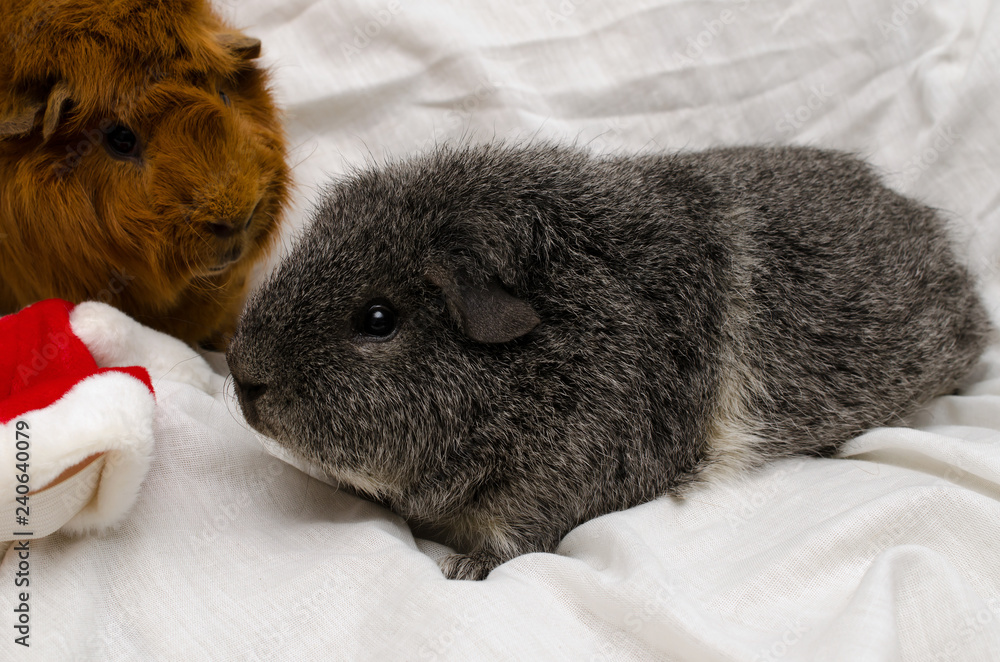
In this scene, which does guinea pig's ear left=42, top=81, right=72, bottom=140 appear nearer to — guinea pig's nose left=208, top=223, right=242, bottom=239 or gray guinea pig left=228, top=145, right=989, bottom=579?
guinea pig's nose left=208, top=223, right=242, bottom=239

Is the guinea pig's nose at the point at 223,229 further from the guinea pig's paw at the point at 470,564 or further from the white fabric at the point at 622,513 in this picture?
the guinea pig's paw at the point at 470,564

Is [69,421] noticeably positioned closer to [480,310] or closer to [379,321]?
[379,321]

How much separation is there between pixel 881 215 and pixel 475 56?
1.40m

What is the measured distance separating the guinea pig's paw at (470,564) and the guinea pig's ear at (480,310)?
51cm

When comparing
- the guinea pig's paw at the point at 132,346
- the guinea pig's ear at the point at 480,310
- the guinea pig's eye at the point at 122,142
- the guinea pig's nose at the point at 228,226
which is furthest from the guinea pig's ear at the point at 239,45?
the guinea pig's ear at the point at 480,310

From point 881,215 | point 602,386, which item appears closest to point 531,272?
point 602,386

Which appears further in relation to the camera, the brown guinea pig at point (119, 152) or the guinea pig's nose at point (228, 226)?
the guinea pig's nose at point (228, 226)

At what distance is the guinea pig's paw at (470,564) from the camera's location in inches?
63.3

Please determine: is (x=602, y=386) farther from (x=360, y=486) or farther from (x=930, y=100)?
(x=930, y=100)

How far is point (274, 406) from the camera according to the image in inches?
60.0

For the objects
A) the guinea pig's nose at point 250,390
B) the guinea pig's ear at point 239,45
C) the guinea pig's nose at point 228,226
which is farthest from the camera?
the guinea pig's ear at point 239,45

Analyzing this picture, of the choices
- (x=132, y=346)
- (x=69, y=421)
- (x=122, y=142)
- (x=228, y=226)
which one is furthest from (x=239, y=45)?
(x=69, y=421)

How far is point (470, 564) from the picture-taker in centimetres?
163

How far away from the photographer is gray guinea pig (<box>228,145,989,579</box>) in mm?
1559
